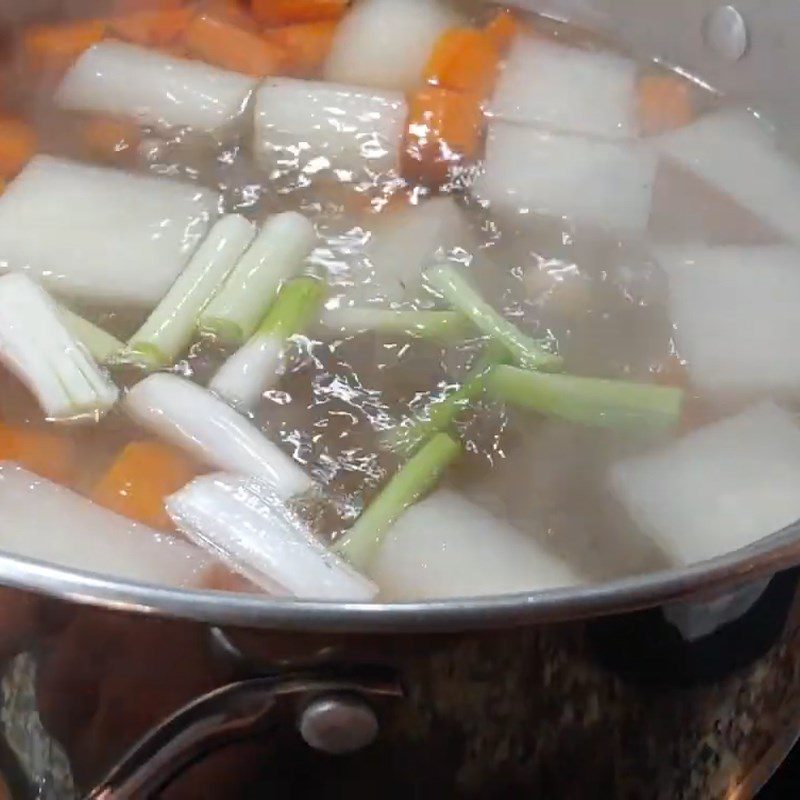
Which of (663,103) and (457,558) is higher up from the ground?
(663,103)

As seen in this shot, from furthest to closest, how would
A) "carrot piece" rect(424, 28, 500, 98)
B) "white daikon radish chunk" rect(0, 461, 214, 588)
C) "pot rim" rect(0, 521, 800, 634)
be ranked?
"carrot piece" rect(424, 28, 500, 98), "white daikon radish chunk" rect(0, 461, 214, 588), "pot rim" rect(0, 521, 800, 634)

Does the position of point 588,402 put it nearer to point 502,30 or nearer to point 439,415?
point 439,415

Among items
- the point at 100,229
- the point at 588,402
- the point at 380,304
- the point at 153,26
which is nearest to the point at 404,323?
the point at 380,304

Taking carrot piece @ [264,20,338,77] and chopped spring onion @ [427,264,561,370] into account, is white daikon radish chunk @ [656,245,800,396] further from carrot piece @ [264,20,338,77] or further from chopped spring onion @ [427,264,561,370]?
carrot piece @ [264,20,338,77]

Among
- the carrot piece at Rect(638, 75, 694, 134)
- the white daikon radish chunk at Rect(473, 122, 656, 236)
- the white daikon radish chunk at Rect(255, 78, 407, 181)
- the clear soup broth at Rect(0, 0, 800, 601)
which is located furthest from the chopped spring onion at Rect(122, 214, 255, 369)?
the carrot piece at Rect(638, 75, 694, 134)

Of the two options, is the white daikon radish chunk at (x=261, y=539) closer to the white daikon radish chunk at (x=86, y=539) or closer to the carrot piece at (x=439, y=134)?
the white daikon radish chunk at (x=86, y=539)

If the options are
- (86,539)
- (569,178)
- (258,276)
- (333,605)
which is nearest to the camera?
A: (333,605)

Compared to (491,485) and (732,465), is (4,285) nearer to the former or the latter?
(491,485)

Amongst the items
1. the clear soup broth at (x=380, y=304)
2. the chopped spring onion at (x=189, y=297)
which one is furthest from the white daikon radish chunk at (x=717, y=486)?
the chopped spring onion at (x=189, y=297)
